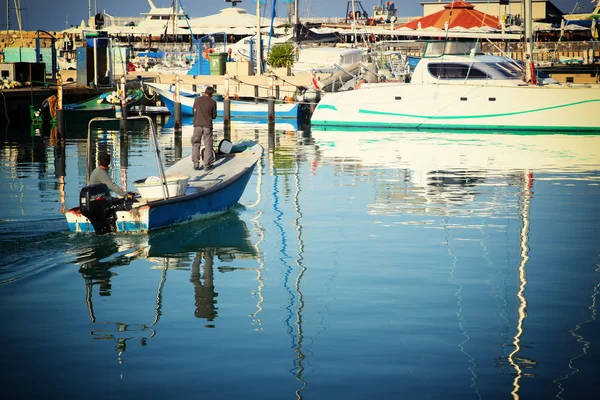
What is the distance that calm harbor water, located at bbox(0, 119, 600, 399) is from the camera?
26.6 ft

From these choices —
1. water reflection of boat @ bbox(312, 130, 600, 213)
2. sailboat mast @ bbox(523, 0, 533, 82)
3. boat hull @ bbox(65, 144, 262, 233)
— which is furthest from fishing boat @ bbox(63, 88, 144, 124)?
boat hull @ bbox(65, 144, 262, 233)

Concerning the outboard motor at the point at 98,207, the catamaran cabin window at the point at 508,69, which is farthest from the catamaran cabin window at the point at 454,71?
the outboard motor at the point at 98,207

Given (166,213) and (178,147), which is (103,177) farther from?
(178,147)

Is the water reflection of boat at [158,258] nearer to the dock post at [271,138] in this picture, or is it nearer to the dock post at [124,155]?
the dock post at [124,155]

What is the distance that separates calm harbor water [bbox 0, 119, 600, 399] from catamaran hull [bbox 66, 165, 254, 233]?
7.4 inches

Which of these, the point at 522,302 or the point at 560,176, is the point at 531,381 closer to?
the point at 522,302

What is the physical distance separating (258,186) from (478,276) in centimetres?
954

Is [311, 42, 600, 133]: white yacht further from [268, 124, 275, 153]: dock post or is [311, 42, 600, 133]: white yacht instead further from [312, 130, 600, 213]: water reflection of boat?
[268, 124, 275, 153]: dock post

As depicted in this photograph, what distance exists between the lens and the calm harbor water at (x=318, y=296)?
26.6 ft

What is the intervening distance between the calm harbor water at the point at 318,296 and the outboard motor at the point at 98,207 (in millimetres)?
250

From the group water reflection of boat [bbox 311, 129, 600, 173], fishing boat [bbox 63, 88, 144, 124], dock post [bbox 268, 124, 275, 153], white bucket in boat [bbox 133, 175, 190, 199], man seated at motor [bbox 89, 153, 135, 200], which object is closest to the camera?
man seated at motor [bbox 89, 153, 135, 200]

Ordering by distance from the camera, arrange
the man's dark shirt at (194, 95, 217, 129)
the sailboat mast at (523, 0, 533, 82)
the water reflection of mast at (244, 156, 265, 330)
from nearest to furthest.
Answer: the water reflection of mast at (244, 156, 265, 330)
the man's dark shirt at (194, 95, 217, 129)
the sailboat mast at (523, 0, 533, 82)

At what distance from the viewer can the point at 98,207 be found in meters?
13.3

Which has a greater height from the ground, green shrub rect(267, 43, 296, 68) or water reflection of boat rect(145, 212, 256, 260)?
green shrub rect(267, 43, 296, 68)
